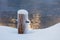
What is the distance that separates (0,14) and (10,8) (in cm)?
33

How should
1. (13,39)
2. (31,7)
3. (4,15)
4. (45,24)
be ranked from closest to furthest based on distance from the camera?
(13,39)
(45,24)
(4,15)
(31,7)

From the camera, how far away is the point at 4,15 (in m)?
3.17

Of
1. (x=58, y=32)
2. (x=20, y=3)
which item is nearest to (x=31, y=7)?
(x=20, y=3)

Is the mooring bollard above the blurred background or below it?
above

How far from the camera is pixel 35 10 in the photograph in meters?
3.30

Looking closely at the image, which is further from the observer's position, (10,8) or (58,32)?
(10,8)

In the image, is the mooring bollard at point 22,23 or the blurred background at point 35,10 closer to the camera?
the mooring bollard at point 22,23

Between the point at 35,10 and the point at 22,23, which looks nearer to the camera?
the point at 22,23

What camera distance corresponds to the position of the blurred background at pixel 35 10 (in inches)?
118

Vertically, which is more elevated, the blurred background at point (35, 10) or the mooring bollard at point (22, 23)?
the mooring bollard at point (22, 23)

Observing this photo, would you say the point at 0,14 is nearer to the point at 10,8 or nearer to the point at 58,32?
the point at 10,8

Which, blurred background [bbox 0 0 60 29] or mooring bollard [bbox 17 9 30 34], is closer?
mooring bollard [bbox 17 9 30 34]

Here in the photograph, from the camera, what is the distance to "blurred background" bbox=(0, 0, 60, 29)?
300 centimetres

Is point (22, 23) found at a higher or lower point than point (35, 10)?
higher
